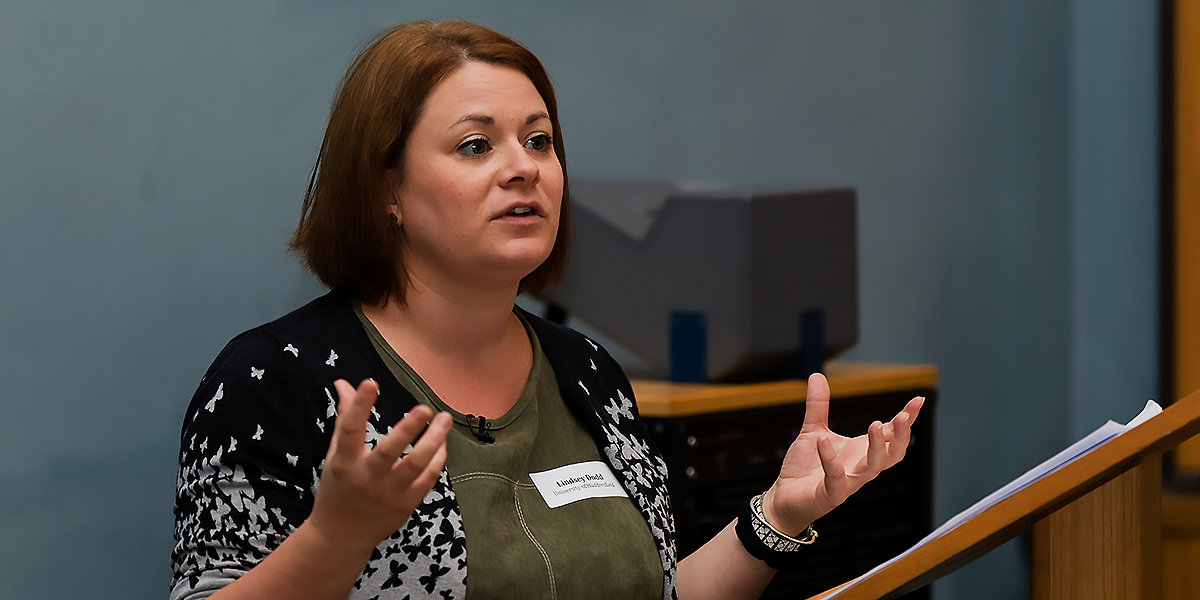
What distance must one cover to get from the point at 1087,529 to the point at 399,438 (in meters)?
0.58

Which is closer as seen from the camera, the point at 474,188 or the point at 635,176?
the point at 474,188

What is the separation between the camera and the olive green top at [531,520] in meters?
1.22

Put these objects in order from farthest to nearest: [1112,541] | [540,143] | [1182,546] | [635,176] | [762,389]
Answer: [1182,546] < [635,176] < [762,389] < [540,143] < [1112,541]

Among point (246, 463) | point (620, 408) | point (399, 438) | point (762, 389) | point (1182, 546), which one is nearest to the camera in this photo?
point (399, 438)

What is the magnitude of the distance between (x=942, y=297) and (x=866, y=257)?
361mm

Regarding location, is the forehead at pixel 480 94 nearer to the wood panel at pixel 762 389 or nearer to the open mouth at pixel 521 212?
A: the open mouth at pixel 521 212

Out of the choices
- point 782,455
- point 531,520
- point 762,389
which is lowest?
point 782,455

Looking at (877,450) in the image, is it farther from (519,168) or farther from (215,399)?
(215,399)

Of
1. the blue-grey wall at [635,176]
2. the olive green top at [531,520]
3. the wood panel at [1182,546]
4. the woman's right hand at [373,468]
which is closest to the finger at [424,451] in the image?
the woman's right hand at [373,468]

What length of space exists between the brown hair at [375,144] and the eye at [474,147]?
0.06 m

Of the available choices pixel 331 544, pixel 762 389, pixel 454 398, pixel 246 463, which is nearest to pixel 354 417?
pixel 331 544

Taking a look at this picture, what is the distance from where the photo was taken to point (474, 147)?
130cm

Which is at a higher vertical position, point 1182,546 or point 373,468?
point 373,468

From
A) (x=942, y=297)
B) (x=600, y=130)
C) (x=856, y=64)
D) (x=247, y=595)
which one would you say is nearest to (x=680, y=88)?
(x=600, y=130)
